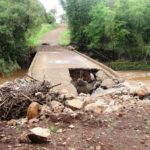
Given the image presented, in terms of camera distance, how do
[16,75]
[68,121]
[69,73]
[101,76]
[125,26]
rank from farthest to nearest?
[125,26] < [16,75] < [69,73] < [101,76] < [68,121]

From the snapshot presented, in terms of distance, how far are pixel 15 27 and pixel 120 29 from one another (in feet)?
21.4

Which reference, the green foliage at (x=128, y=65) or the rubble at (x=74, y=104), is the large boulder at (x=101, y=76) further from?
the green foliage at (x=128, y=65)

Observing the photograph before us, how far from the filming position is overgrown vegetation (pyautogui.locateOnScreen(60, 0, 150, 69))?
85.3 ft

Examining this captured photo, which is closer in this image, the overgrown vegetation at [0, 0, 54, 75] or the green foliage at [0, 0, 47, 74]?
the overgrown vegetation at [0, 0, 54, 75]

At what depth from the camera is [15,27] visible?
78.9 feet

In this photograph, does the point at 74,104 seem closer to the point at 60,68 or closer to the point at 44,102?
the point at 44,102

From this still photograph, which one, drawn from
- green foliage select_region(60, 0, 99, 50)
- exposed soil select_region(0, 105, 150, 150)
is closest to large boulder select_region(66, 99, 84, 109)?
exposed soil select_region(0, 105, 150, 150)

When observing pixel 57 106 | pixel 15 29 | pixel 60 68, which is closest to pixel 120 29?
pixel 15 29

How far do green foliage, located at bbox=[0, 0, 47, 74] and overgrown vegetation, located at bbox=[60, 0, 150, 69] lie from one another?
13.1 ft

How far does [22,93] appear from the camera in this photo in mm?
9328

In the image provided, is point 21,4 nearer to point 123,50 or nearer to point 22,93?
point 123,50

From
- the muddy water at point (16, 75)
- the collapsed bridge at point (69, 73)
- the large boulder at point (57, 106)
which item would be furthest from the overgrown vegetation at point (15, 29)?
the large boulder at point (57, 106)

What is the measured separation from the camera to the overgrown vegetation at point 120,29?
2600 centimetres

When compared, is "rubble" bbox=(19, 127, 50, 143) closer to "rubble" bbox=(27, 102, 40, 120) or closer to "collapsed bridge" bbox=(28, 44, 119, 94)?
"rubble" bbox=(27, 102, 40, 120)
